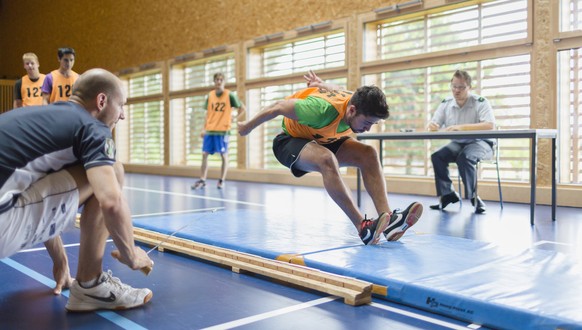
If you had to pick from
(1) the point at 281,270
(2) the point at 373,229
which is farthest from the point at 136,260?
(2) the point at 373,229

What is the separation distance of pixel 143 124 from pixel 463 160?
878 centimetres

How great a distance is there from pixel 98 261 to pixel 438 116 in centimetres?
387

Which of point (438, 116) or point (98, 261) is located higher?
point (438, 116)

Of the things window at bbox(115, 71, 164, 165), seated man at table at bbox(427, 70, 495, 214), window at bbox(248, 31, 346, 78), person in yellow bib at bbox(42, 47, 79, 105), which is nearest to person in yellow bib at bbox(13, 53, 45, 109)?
person in yellow bib at bbox(42, 47, 79, 105)

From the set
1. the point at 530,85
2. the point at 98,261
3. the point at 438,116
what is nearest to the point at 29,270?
the point at 98,261

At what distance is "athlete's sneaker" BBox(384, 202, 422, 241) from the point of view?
2738 millimetres

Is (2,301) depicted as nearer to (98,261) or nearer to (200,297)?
(98,261)

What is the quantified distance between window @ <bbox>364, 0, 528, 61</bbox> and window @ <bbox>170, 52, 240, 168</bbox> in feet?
11.4

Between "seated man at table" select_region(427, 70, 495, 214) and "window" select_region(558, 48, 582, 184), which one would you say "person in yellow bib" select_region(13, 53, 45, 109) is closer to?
"seated man at table" select_region(427, 70, 495, 214)

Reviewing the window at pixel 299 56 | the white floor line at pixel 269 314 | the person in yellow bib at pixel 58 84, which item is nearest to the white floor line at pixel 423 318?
the white floor line at pixel 269 314

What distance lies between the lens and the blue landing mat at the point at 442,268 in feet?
5.65

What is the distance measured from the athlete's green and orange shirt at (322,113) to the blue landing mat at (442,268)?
576 millimetres

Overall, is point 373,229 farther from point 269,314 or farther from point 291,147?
point 269,314

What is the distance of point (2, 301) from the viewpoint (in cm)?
202
